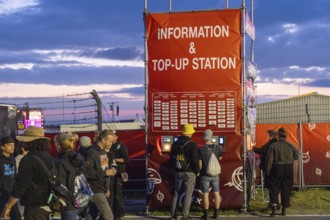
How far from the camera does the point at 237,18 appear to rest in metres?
12.8

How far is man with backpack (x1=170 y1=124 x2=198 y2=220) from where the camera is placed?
11.8 meters

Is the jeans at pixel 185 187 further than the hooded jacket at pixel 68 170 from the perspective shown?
Yes

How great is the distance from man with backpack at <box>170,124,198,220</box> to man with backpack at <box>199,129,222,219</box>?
1.10ft

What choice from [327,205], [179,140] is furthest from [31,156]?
[327,205]

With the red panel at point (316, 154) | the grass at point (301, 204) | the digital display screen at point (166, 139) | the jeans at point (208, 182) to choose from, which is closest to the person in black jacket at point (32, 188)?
the jeans at point (208, 182)

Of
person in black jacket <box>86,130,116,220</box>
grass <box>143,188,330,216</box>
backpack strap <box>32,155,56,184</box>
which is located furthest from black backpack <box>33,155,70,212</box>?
grass <box>143,188,330,216</box>

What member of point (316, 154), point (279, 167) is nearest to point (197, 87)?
point (279, 167)

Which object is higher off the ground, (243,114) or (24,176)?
(243,114)

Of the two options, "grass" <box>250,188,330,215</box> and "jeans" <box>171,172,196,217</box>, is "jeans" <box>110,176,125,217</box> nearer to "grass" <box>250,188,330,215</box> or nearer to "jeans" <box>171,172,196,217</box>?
"jeans" <box>171,172,196,217</box>

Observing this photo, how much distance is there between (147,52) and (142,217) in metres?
3.49

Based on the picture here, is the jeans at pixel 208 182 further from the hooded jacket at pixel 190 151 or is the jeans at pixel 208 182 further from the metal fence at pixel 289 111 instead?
the metal fence at pixel 289 111

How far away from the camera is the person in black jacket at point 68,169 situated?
24.5 ft

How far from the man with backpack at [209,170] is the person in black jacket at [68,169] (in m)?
4.60

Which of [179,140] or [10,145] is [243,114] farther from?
[10,145]
